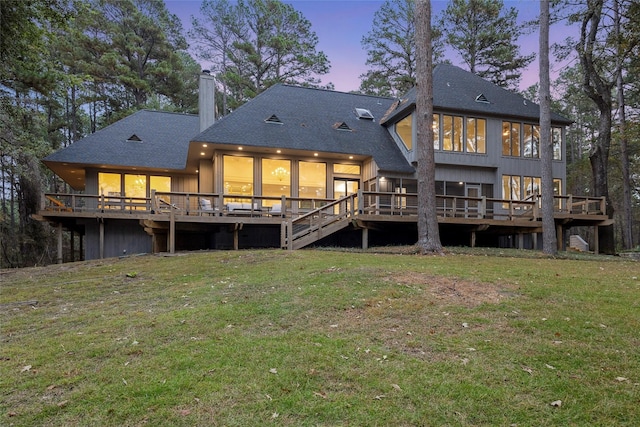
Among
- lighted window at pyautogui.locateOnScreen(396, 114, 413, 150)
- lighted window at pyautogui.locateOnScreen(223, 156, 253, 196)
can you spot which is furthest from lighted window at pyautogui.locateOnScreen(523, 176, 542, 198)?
lighted window at pyautogui.locateOnScreen(223, 156, 253, 196)

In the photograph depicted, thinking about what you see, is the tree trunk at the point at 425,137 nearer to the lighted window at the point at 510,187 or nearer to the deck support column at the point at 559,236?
the deck support column at the point at 559,236

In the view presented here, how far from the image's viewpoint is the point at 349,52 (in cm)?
2772

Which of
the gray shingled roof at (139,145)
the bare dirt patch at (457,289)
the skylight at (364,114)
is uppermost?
the skylight at (364,114)

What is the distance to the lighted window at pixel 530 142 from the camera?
675 inches

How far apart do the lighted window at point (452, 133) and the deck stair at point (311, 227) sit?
6.63 m

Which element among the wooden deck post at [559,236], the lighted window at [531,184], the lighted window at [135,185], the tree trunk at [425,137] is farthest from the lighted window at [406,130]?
the lighted window at [135,185]

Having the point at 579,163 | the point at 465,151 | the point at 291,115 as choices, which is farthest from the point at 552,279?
the point at 579,163

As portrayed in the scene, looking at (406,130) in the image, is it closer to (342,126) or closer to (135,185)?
(342,126)

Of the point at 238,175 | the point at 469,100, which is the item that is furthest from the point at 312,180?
the point at 469,100

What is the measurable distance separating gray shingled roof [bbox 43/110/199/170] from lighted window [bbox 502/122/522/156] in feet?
51.2

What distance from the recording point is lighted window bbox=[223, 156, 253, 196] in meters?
15.3

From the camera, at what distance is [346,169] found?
16.9m

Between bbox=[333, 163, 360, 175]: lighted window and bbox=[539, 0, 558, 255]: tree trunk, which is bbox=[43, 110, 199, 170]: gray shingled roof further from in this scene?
bbox=[539, 0, 558, 255]: tree trunk

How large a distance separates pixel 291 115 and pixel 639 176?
85.3ft
